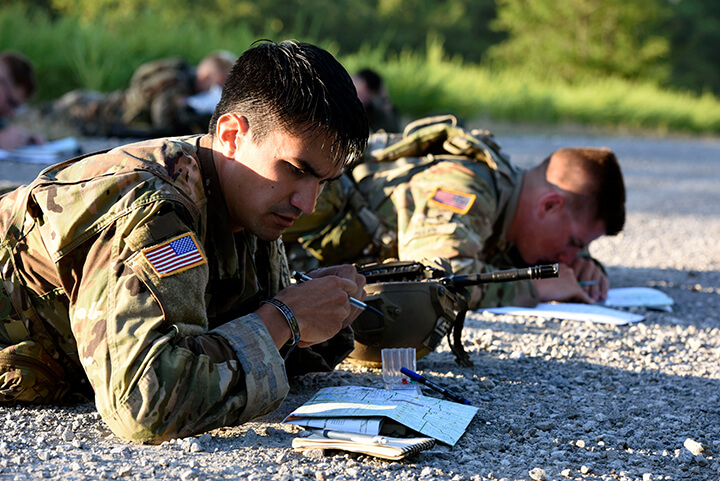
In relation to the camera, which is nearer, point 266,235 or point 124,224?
point 124,224

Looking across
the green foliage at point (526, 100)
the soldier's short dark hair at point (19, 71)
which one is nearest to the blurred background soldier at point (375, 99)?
the soldier's short dark hair at point (19, 71)

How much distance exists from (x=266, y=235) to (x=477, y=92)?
14779mm

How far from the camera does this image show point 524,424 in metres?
2.56

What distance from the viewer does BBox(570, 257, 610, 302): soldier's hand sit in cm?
461

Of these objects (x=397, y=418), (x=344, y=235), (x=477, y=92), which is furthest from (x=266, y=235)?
(x=477, y=92)

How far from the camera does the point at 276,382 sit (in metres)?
2.02

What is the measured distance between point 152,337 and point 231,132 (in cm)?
63

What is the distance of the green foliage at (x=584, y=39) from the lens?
31266mm

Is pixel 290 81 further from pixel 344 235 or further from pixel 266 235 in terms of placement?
pixel 344 235

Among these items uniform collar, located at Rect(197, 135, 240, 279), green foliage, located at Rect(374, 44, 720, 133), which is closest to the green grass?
green foliage, located at Rect(374, 44, 720, 133)

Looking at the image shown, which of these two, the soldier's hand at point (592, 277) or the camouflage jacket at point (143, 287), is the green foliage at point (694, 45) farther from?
the camouflage jacket at point (143, 287)

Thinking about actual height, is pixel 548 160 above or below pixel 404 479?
above

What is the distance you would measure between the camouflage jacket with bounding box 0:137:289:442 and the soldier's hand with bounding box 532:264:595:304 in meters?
2.68

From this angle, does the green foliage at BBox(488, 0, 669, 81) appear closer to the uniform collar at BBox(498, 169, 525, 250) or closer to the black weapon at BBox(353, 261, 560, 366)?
the uniform collar at BBox(498, 169, 525, 250)
